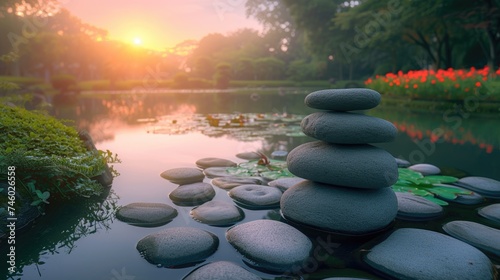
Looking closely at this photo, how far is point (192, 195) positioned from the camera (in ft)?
12.1

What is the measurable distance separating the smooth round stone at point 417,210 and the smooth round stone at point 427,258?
2.08 feet

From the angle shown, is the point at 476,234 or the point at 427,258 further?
the point at 476,234

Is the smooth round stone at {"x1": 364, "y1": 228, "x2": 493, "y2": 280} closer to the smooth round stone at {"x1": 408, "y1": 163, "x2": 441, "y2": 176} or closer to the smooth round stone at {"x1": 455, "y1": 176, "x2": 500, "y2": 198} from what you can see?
the smooth round stone at {"x1": 455, "y1": 176, "x2": 500, "y2": 198}

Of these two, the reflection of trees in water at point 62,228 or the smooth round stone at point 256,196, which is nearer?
the reflection of trees in water at point 62,228

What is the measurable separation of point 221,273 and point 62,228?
176 centimetres

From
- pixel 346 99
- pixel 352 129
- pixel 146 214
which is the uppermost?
pixel 346 99

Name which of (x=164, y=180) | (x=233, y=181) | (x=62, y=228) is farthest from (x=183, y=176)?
(x=62, y=228)

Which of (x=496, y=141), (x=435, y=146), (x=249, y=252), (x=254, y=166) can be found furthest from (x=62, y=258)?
(x=496, y=141)

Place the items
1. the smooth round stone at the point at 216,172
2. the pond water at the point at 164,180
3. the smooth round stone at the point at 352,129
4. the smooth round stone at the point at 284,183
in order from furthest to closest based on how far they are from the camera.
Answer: the smooth round stone at the point at 216,172 → the smooth round stone at the point at 284,183 → the smooth round stone at the point at 352,129 → the pond water at the point at 164,180

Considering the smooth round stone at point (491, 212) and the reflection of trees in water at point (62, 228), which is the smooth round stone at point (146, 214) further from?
the smooth round stone at point (491, 212)

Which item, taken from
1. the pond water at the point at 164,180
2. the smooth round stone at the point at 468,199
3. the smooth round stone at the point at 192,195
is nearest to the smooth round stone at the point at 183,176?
the pond water at the point at 164,180

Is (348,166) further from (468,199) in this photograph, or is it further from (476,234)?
(468,199)

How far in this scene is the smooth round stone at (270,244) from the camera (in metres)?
2.39

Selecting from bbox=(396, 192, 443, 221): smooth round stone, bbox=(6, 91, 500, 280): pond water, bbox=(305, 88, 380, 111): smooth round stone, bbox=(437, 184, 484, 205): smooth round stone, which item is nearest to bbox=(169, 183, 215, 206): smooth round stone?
bbox=(6, 91, 500, 280): pond water
